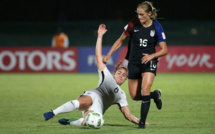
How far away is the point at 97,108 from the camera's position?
26.6 feet

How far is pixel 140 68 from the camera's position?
8602 mm

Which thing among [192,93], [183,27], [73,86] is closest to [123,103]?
[192,93]

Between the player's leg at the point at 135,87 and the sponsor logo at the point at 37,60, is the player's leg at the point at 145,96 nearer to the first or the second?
the player's leg at the point at 135,87

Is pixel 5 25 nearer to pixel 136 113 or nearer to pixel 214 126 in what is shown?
pixel 136 113

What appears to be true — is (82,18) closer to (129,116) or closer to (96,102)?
(129,116)

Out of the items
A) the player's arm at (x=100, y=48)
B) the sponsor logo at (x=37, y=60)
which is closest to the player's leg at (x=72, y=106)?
the player's arm at (x=100, y=48)

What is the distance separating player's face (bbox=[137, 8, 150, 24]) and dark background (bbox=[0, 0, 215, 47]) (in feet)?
62.2

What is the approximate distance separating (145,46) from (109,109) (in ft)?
9.75

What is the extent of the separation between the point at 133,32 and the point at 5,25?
19549mm

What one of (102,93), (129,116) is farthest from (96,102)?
(129,116)

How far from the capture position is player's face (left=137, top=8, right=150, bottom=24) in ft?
27.0

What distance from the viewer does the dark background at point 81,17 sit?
Answer: 27375mm

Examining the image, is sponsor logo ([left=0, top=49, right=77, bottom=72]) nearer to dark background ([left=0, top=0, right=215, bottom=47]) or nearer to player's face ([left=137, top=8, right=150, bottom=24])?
dark background ([left=0, top=0, right=215, bottom=47])

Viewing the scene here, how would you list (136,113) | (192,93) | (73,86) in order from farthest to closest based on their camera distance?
(73,86) < (192,93) < (136,113)
